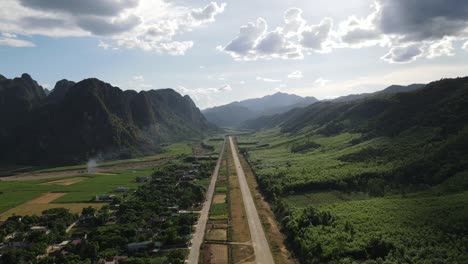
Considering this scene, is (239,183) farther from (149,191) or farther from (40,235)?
(40,235)

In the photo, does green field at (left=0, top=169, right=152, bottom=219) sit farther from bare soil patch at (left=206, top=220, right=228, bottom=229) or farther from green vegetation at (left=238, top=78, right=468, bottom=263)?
green vegetation at (left=238, top=78, right=468, bottom=263)

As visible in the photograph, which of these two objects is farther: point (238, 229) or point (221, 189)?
point (221, 189)

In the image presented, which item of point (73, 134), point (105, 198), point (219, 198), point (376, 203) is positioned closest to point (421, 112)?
point (376, 203)

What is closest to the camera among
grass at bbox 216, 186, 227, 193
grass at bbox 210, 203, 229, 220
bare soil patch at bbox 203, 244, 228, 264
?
bare soil patch at bbox 203, 244, 228, 264

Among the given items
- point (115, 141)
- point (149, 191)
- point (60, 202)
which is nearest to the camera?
point (60, 202)

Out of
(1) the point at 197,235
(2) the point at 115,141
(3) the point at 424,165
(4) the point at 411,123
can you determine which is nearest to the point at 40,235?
(1) the point at 197,235

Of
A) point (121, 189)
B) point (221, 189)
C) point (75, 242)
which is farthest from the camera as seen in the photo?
point (221, 189)

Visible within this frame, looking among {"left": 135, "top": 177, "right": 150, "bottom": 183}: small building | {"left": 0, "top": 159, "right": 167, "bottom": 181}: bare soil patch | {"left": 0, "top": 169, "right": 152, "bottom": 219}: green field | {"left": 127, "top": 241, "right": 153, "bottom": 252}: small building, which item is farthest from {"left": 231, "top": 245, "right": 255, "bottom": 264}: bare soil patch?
{"left": 0, "top": 159, "right": 167, "bottom": 181}: bare soil patch

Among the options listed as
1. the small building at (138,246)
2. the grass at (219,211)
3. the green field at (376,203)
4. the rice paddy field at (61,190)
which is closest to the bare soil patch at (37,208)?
the rice paddy field at (61,190)

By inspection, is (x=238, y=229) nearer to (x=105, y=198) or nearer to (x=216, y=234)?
(x=216, y=234)

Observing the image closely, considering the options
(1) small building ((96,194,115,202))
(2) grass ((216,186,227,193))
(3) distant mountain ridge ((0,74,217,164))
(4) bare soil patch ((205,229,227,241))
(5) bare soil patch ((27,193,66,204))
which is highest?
(3) distant mountain ridge ((0,74,217,164))

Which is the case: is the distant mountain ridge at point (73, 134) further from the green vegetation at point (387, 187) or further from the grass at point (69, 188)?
the green vegetation at point (387, 187)
